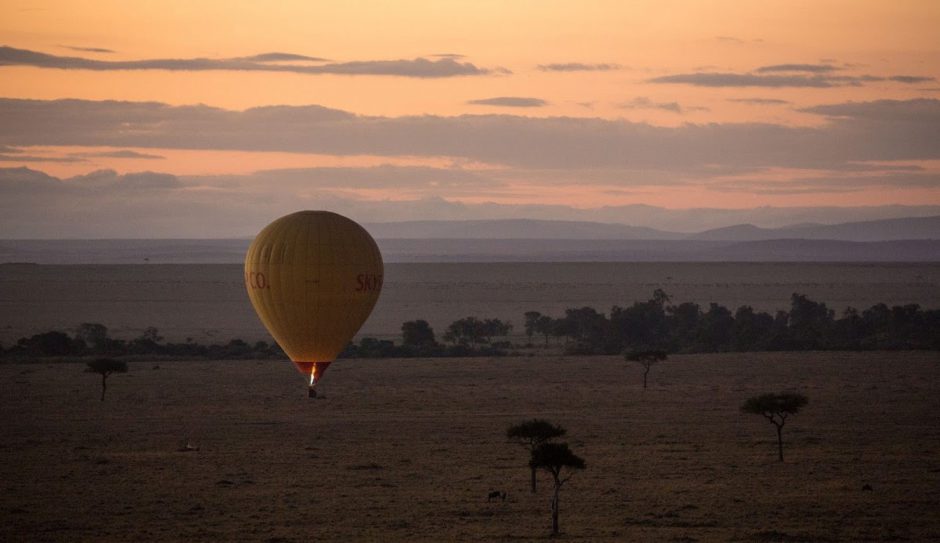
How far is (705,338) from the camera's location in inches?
2963

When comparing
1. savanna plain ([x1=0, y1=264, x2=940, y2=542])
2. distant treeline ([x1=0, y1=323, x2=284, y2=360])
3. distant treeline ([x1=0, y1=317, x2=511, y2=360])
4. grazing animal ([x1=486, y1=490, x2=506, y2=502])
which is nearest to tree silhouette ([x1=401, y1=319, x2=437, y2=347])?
distant treeline ([x1=0, y1=317, x2=511, y2=360])

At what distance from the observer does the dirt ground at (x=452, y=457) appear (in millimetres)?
25609

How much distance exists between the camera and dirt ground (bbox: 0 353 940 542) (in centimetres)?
2561

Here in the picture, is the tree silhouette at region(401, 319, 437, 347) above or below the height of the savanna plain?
above

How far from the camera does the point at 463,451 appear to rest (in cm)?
3559

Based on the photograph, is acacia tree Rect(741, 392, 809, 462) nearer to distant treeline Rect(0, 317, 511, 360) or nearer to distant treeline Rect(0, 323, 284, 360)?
distant treeline Rect(0, 317, 511, 360)

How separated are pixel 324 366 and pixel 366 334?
46.4 metres

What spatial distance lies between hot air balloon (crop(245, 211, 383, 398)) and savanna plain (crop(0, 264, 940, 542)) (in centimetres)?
277

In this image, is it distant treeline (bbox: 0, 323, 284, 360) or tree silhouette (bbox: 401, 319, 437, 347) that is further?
tree silhouette (bbox: 401, 319, 437, 347)

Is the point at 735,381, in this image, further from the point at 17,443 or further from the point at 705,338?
the point at 17,443

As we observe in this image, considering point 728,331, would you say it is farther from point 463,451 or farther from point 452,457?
point 452,457

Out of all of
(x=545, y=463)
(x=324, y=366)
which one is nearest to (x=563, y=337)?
(x=324, y=366)

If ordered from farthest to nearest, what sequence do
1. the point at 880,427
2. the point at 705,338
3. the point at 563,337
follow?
the point at 563,337, the point at 705,338, the point at 880,427

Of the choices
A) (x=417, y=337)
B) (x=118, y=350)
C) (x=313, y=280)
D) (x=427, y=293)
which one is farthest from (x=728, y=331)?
(x=427, y=293)
